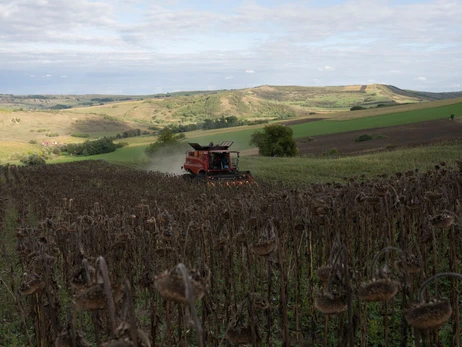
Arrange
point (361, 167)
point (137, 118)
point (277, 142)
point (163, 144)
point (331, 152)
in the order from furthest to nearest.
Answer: point (137, 118)
point (163, 144)
point (277, 142)
point (331, 152)
point (361, 167)

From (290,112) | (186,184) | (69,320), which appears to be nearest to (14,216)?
(186,184)

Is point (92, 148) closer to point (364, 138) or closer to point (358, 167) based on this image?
point (364, 138)

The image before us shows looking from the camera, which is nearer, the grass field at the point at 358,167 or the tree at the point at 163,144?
the grass field at the point at 358,167

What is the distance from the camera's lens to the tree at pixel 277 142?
5381cm

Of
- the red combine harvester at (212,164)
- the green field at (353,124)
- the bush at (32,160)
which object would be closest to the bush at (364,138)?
the green field at (353,124)

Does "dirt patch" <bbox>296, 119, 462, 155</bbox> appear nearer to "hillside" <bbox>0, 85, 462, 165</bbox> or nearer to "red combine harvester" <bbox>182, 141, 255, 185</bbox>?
"hillside" <bbox>0, 85, 462, 165</bbox>

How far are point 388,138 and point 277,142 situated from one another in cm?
1368

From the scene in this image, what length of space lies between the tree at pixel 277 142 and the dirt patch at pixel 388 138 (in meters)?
2.41

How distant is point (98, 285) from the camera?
7.04ft

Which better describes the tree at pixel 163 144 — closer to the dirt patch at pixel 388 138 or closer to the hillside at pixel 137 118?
the dirt patch at pixel 388 138

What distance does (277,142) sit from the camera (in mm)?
53969

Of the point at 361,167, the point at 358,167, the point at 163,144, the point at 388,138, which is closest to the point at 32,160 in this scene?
the point at 163,144

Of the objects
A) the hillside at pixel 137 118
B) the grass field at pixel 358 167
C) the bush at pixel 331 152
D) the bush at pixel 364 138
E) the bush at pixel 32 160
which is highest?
the hillside at pixel 137 118

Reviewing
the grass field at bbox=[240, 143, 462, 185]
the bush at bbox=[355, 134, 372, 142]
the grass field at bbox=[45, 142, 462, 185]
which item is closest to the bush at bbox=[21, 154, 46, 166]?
the grass field at bbox=[45, 142, 462, 185]
